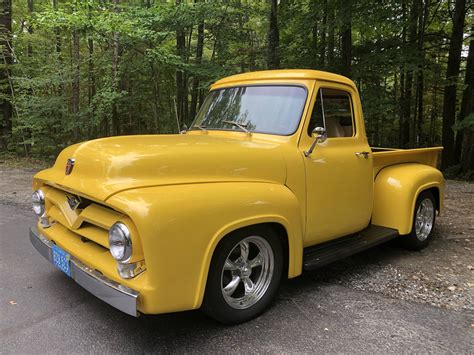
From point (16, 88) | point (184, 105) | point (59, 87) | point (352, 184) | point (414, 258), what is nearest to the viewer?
point (352, 184)

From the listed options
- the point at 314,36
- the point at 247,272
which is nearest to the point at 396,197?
the point at 247,272

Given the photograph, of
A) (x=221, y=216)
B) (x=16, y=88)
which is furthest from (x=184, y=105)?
(x=221, y=216)

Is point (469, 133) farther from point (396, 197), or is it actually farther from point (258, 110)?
point (258, 110)

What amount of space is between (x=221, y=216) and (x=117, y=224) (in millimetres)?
695

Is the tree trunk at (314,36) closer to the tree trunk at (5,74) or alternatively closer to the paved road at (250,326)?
the paved road at (250,326)

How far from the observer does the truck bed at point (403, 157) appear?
4758 mm

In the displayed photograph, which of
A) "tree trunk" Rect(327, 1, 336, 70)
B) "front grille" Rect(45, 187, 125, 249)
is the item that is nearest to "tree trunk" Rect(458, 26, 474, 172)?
"tree trunk" Rect(327, 1, 336, 70)

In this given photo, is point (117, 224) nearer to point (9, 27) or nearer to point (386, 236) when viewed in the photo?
point (386, 236)

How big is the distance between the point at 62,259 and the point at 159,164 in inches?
44.4

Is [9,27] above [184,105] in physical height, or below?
above

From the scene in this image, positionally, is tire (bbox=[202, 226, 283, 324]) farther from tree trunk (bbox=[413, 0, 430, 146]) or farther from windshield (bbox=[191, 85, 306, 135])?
tree trunk (bbox=[413, 0, 430, 146])

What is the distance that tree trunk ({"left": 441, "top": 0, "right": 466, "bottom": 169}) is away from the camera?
12.2m

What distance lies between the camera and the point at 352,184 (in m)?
4.18

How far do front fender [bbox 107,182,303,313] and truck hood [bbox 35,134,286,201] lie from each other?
4.8 inches
